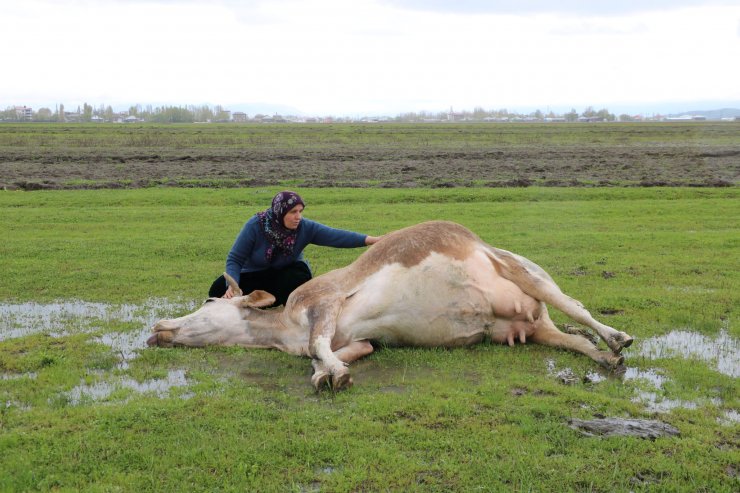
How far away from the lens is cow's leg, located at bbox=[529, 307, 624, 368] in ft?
24.1

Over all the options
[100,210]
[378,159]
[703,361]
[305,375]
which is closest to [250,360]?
[305,375]

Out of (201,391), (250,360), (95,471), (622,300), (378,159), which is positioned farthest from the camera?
(378,159)

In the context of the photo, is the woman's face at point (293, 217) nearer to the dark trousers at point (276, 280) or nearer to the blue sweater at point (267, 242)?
the blue sweater at point (267, 242)

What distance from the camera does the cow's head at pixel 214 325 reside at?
8.02 meters

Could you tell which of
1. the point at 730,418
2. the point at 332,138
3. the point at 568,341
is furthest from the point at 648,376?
the point at 332,138

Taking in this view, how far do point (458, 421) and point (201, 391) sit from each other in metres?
2.51

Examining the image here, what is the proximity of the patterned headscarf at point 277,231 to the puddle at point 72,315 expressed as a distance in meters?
1.80

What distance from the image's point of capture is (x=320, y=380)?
21.6 ft

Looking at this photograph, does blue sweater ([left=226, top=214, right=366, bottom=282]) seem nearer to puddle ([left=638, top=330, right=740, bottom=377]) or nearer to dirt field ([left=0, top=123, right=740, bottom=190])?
puddle ([left=638, top=330, right=740, bottom=377])

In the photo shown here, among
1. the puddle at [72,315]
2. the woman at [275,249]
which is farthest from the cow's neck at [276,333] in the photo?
the puddle at [72,315]

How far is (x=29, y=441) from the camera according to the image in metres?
5.54

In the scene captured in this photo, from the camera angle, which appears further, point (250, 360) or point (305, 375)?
point (250, 360)

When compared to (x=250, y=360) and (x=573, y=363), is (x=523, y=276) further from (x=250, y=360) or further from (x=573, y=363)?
(x=250, y=360)

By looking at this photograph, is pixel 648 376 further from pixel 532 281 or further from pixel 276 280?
pixel 276 280
